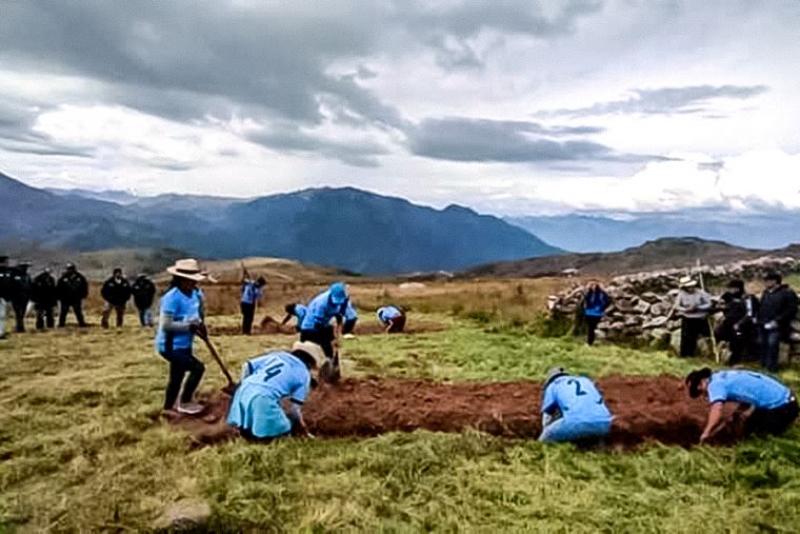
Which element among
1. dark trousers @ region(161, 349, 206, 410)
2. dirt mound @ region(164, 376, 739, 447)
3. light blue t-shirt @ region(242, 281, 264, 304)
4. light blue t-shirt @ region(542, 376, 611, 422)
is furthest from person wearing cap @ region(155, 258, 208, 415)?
light blue t-shirt @ region(242, 281, 264, 304)

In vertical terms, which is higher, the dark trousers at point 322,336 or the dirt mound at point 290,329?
the dark trousers at point 322,336

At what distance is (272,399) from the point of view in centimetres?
791

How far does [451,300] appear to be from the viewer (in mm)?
28547

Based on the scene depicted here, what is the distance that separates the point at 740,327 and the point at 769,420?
604 centimetres

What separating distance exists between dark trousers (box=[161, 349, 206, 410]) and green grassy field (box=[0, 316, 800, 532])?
37 cm

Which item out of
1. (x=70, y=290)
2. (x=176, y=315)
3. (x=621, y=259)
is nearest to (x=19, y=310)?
(x=70, y=290)

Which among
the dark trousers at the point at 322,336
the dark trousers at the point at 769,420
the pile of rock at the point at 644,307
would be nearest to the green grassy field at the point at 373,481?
the dark trousers at the point at 769,420

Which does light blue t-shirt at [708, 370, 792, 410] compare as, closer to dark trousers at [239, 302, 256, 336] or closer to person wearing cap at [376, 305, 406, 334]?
person wearing cap at [376, 305, 406, 334]

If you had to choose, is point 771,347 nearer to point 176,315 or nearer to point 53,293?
point 176,315

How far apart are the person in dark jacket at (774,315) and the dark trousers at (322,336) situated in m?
6.96

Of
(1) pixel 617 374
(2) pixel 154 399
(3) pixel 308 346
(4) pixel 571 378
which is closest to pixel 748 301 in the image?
(1) pixel 617 374

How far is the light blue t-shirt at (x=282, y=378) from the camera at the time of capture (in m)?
7.96

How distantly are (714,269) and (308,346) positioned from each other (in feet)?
56.9

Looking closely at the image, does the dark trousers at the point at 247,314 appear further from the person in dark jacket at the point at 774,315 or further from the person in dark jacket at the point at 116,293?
the person in dark jacket at the point at 774,315
